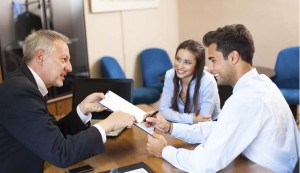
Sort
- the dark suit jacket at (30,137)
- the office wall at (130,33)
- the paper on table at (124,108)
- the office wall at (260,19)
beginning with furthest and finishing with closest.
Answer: the office wall at (130,33)
the office wall at (260,19)
the paper on table at (124,108)
the dark suit jacket at (30,137)

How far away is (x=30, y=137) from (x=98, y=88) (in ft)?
3.22

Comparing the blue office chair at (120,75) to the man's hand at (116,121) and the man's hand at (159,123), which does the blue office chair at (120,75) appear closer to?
the man's hand at (159,123)

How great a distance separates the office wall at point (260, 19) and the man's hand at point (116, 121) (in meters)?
3.04

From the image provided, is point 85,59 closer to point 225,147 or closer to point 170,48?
point 170,48

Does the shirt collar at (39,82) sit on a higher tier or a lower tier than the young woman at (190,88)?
higher

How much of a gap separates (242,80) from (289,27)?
2.85 m

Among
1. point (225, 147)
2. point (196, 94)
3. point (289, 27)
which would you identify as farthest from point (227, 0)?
point (225, 147)

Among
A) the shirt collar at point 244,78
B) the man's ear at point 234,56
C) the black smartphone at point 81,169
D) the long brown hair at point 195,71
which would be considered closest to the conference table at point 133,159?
the black smartphone at point 81,169

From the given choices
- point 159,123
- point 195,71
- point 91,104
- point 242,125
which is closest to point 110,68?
point 195,71

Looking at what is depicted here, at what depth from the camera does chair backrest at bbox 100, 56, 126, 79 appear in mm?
4101

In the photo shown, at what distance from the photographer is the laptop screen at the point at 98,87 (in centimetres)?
230

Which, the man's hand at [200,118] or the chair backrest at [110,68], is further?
the chair backrest at [110,68]

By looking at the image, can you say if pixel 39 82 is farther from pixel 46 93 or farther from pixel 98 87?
pixel 98 87

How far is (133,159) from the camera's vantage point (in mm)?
1631
